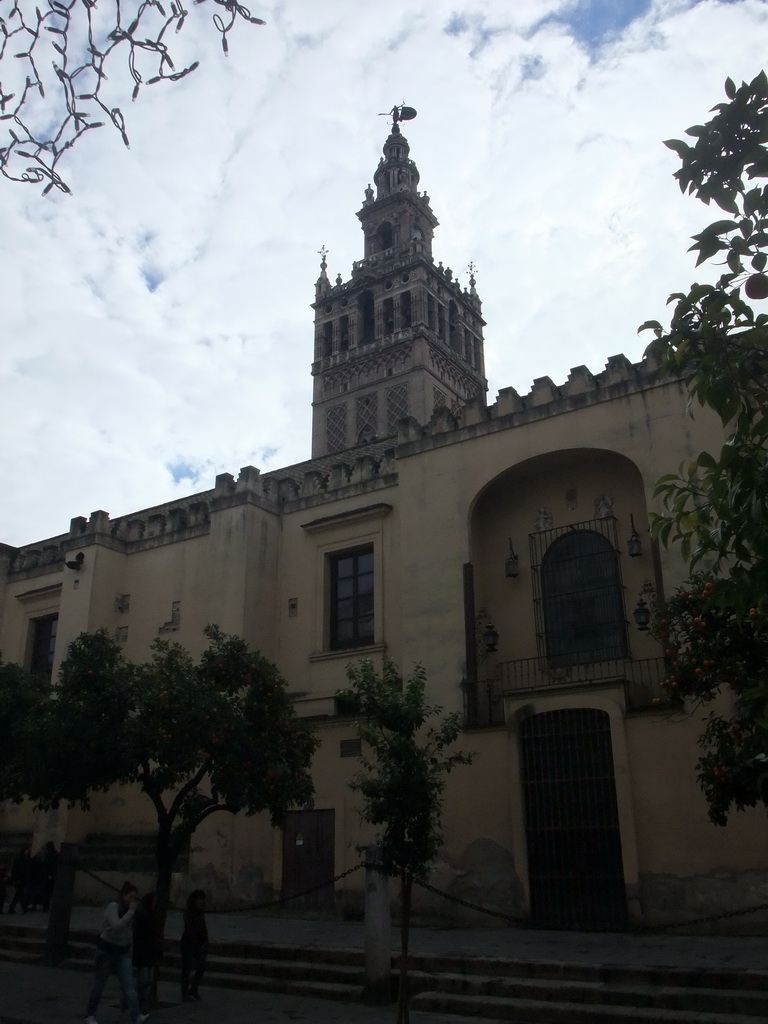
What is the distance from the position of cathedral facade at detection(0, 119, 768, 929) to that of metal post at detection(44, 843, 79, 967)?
4198mm

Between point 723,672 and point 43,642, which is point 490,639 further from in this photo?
point 43,642

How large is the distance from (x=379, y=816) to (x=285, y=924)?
753 centimetres

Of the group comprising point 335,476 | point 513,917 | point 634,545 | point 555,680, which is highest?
point 335,476

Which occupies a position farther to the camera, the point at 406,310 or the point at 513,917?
the point at 406,310

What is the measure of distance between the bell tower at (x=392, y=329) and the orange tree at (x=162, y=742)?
31799 mm

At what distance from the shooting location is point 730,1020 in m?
8.56

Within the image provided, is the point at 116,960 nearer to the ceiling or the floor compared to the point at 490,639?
nearer to the floor

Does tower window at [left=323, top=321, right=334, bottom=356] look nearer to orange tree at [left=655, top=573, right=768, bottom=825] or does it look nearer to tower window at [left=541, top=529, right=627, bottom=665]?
tower window at [left=541, top=529, right=627, bottom=665]

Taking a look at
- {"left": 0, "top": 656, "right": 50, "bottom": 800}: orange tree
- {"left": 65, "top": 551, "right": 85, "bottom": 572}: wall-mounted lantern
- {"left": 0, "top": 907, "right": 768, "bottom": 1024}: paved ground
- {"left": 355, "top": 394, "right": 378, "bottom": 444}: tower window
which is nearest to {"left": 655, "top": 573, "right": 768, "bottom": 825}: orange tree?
{"left": 0, "top": 907, "right": 768, "bottom": 1024}: paved ground

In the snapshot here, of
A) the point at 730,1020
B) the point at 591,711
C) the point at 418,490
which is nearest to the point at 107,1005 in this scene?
the point at 730,1020

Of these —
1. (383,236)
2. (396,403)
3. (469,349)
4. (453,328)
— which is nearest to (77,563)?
(396,403)

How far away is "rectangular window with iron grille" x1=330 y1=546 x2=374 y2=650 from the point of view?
1838cm

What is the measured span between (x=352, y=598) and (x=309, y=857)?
16.7ft

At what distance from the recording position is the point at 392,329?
47.1m
